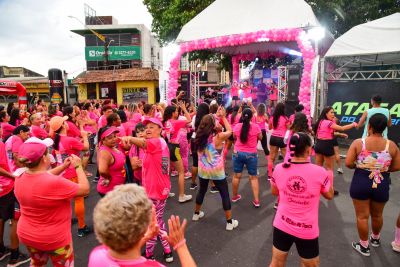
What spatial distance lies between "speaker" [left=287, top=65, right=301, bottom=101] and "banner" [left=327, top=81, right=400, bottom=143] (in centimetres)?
206

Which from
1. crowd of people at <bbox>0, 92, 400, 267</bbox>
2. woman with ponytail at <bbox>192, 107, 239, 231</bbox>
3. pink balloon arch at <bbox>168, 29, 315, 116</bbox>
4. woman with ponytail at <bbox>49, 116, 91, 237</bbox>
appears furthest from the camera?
pink balloon arch at <bbox>168, 29, 315, 116</bbox>

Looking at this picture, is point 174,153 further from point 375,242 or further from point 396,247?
point 396,247

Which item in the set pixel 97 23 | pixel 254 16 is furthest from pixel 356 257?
pixel 97 23

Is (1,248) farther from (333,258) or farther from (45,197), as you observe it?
(333,258)

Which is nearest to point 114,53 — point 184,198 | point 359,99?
point 359,99

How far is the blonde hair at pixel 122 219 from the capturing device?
4.32 ft

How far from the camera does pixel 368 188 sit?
353 cm

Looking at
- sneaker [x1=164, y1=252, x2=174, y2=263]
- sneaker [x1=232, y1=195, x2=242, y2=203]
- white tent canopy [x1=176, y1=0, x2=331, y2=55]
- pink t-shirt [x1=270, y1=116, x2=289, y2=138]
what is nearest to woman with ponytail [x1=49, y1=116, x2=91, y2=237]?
sneaker [x1=164, y1=252, x2=174, y2=263]

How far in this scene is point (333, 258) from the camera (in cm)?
369

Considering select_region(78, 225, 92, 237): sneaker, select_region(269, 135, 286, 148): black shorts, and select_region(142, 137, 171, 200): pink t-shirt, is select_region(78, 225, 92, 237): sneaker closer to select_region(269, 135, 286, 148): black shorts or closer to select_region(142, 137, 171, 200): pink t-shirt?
select_region(142, 137, 171, 200): pink t-shirt

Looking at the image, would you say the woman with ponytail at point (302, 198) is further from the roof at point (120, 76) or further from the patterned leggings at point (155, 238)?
the roof at point (120, 76)

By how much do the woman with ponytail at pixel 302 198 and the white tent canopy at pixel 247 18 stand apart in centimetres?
911

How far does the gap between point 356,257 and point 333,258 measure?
Result: 0.97 ft

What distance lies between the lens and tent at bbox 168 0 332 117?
34.3 ft
